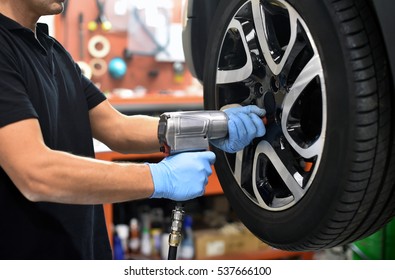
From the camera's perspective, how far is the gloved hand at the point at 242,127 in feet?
3.19

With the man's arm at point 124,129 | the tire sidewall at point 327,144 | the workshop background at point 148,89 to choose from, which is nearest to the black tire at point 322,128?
the tire sidewall at point 327,144

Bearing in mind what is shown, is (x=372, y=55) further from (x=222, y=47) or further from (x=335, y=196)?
(x=222, y=47)

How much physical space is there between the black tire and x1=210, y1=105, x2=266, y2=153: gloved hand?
0.03 m

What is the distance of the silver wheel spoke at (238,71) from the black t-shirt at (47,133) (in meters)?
0.39

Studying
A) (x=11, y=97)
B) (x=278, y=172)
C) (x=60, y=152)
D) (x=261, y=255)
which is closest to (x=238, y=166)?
(x=278, y=172)

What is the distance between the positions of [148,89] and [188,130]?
7.59 ft

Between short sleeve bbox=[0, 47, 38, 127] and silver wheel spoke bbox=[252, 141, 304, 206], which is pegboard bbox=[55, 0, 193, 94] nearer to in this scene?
short sleeve bbox=[0, 47, 38, 127]

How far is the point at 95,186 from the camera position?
94 cm

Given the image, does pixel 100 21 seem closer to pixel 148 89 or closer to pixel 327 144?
pixel 148 89

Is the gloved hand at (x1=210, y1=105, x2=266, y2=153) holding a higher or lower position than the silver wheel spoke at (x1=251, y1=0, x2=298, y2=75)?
lower

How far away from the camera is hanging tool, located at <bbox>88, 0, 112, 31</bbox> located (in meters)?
2.93

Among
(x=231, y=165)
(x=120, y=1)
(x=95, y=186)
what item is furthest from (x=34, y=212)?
(x=120, y=1)

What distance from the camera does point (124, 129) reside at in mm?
1379

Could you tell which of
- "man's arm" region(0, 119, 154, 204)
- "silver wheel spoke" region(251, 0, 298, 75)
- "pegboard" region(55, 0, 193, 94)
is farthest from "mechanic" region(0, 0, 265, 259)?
"pegboard" region(55, 0, 193, 94)
